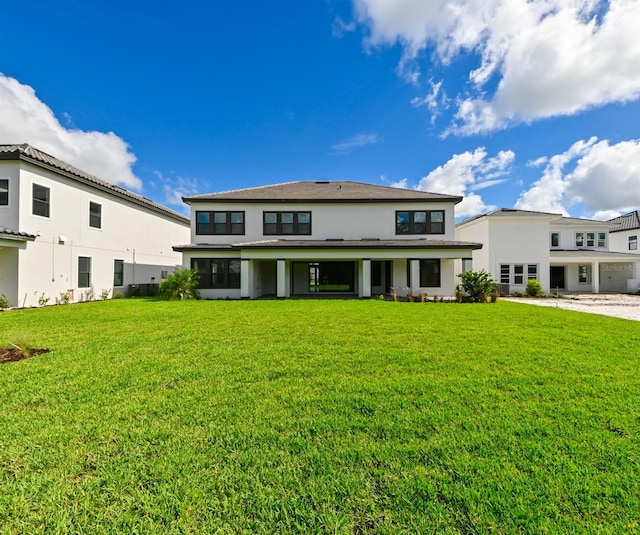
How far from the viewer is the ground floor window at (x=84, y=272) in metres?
16.1

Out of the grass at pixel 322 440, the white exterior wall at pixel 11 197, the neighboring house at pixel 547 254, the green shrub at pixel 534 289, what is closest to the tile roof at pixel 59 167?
the white exterior wall at pixel 11 197

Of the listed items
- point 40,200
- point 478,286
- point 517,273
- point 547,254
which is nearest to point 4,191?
point 40,200

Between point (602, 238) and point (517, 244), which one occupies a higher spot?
point (602, 238)

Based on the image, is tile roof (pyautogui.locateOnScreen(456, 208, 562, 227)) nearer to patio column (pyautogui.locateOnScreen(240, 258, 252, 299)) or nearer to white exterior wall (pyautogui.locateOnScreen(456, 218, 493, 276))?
white exterior wall (pyautogui.locateOnScreen(456, 218, 493, 276))

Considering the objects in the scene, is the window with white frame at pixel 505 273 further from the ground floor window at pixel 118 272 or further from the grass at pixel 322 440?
the ground floor window at pixel 118 272

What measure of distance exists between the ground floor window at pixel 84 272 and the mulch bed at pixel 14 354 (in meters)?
11.9

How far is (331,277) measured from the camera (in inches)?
809

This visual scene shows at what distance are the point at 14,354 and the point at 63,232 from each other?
12.1 m

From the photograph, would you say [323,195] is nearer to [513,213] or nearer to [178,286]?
[178,286]

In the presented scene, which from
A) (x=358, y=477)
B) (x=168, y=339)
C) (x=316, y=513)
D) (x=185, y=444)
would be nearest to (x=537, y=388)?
(x=358, y=477)

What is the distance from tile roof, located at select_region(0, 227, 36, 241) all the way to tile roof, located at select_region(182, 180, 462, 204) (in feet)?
24.8

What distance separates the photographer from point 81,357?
5.74 metres

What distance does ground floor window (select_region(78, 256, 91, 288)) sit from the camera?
52.7ft

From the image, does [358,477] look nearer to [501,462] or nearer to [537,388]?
[501,462]
